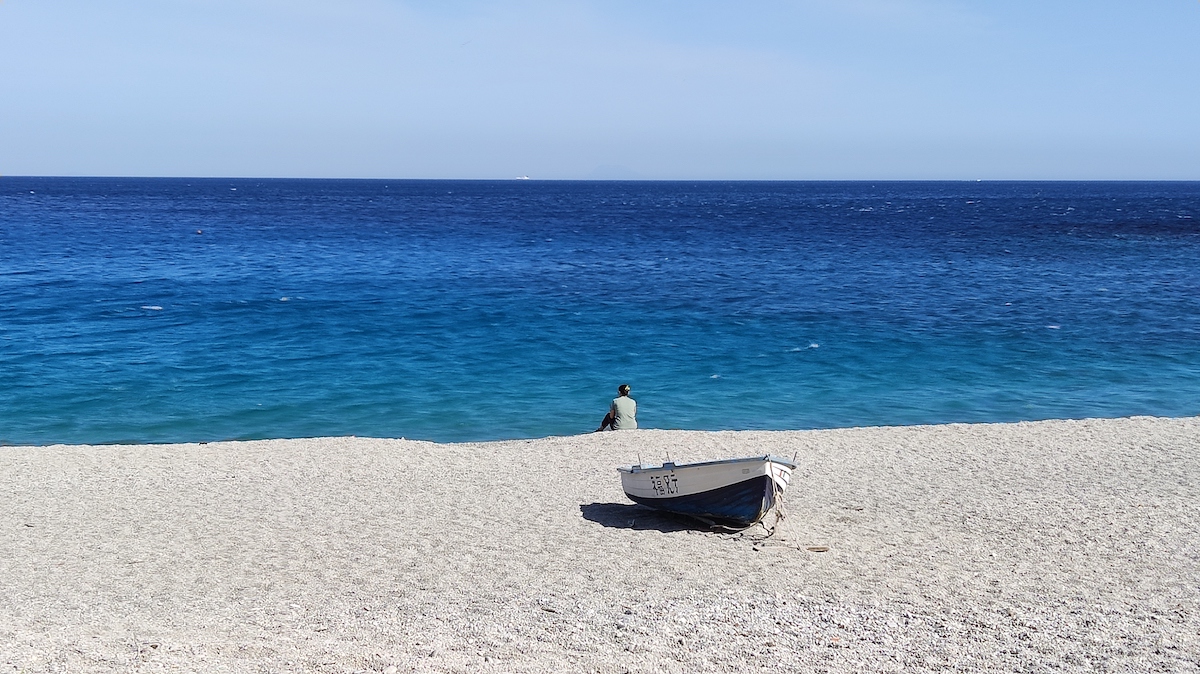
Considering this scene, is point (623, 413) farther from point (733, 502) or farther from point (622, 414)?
point (733, 502)

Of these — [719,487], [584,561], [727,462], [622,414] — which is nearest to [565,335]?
[622,414]

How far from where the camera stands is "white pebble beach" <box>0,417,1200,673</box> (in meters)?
8.61

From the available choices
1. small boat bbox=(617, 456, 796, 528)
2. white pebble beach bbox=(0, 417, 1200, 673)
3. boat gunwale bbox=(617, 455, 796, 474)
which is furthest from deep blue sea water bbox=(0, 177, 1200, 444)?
boat gunwale bbox=(617, 455, 796, 474)

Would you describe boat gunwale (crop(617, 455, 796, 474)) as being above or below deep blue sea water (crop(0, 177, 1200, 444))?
above

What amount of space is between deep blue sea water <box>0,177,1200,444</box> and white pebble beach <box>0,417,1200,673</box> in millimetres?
4128

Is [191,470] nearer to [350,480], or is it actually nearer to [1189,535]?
[350,480]

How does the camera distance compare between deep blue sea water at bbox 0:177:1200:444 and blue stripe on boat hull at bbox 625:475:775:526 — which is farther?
deep blue sea water at bbox 0:177:1200:444

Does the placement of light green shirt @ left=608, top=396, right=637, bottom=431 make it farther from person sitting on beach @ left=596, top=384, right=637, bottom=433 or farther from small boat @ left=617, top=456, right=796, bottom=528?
small boat @ left=617, top=456, right=796, bottom=528

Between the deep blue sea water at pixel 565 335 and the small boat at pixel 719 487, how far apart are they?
784 cm

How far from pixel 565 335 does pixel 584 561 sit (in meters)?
19.0

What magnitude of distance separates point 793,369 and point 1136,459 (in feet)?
34.0

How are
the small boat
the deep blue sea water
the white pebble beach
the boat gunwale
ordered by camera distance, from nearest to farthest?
the white pebble beach, the boat gunwale, the small boat, the deep blue sea water

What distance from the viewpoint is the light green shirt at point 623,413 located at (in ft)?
60.3

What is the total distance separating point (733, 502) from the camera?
12.3 meters
